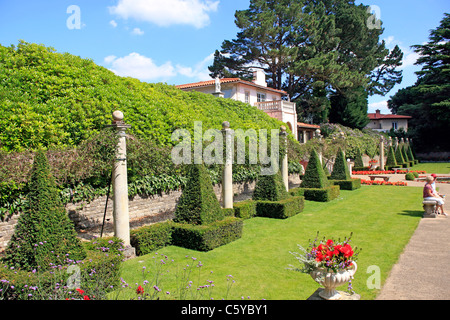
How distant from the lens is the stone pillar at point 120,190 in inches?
329

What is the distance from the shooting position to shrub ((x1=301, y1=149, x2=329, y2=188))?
1801cm

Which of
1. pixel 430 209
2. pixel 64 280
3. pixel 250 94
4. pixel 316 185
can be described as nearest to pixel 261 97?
pixel 250 94

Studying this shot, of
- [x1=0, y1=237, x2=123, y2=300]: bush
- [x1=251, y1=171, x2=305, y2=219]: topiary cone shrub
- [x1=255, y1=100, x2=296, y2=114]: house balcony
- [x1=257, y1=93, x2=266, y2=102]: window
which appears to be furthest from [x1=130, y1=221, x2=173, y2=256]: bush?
[x1=257, y1=93, x2=266, y2=102]: window

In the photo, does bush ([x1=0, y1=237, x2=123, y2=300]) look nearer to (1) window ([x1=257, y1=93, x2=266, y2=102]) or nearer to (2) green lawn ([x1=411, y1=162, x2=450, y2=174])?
(1) window ([x1=257, y1=93, x2=266, y2=102])

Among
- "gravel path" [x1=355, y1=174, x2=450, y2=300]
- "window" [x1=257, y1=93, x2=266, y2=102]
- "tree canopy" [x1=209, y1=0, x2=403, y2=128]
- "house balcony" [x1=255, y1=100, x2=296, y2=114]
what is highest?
"tree canopy" [x1=209, y1=0, x2=403, y2=128]

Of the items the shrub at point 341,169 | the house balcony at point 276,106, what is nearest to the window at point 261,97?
the house balcony at point 276,106

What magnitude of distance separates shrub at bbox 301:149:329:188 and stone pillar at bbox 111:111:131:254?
12246 millimetres

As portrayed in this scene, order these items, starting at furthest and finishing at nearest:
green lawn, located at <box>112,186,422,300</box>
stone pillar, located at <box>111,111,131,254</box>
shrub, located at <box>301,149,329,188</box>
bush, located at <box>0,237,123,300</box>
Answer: shrub, located at <box>301,149,329,188</box> < stone pillar, located at <box>111,111,131,254</box> < green lawn, located at <box>112,186,422,300</box> < bush, located at <box>0,237,123,300</box>

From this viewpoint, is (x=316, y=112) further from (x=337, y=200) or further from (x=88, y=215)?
(x=88, y=215)

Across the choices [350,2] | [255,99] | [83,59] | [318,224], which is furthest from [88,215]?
[350,2]

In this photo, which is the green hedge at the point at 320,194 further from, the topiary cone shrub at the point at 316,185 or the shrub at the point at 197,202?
the shrub at the point at 197,202

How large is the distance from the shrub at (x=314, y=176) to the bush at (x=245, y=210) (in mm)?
5825

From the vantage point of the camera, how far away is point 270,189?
14086mm

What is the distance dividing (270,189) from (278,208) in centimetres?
109
